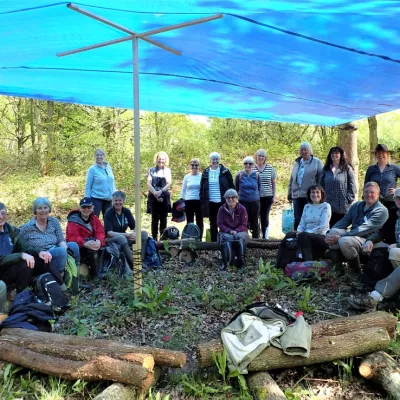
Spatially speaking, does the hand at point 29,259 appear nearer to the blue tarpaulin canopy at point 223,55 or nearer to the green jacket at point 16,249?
the green jacket at point 16,249

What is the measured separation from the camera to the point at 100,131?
1363cm

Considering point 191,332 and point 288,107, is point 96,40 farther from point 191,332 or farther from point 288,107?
point 288,107

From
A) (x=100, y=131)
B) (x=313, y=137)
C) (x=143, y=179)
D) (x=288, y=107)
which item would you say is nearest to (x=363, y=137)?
(x=313, y=137)

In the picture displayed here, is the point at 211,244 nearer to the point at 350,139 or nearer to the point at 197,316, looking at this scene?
the point at 197,316

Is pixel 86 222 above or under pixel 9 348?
above

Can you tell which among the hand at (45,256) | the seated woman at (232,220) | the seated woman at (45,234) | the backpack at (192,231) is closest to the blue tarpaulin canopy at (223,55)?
the seated woman at (232,220)

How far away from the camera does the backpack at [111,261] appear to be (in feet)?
17.0

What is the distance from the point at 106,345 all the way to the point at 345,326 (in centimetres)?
180

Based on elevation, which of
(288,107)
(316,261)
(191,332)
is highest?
(288,107)

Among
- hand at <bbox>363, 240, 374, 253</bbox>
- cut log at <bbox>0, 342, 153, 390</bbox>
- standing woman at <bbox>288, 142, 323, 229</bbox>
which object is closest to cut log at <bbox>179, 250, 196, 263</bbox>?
standing woman at <bbox>288, 142, 323, 229</bbox>

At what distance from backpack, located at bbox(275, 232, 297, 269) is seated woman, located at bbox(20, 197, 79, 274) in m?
2.62

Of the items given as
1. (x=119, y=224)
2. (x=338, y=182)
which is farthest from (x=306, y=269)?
(x=119, y=224)

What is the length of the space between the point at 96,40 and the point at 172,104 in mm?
2825

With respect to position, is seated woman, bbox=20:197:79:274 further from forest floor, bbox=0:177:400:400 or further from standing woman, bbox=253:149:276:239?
standing woman, bbox=253:149:276:239
